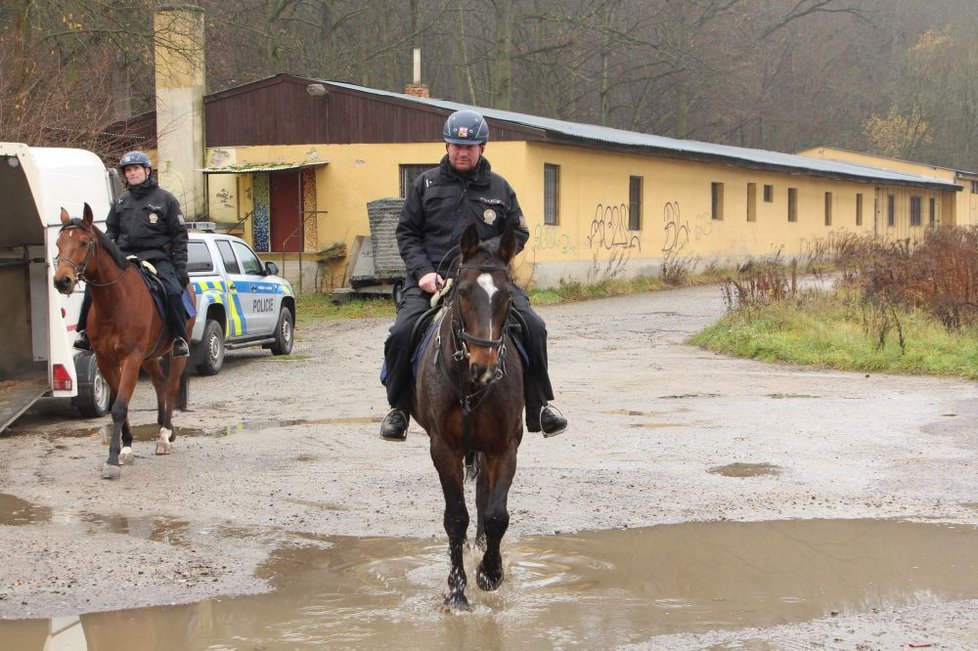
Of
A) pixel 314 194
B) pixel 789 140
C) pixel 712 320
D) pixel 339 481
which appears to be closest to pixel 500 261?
pixel 339 481

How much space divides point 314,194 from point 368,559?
85.6ft

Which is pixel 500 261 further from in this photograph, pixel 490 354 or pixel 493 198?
pixel 493 198

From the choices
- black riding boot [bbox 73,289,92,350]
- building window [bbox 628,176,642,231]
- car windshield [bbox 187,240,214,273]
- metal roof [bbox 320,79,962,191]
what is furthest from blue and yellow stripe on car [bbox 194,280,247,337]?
building window [bbox 628,176,642,231]

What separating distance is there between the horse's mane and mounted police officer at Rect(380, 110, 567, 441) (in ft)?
13.6

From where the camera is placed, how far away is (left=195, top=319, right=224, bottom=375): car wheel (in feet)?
53.9

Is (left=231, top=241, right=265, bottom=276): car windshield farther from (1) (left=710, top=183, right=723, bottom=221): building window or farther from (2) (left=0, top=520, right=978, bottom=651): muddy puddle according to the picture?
(1) (left=710, top=183, right=723, bottom=221): building window

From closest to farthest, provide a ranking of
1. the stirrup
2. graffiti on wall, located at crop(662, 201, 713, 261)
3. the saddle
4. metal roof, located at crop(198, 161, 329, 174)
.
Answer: the saddle → the stirrup → metal roof, located at crop(198, 161, 329, 174) → graffiti on wall, located at crop(662, 201, 713, 261)

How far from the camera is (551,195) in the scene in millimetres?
32125

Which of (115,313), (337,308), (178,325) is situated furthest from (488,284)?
(337,308)

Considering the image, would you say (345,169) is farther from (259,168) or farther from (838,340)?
(838,340)

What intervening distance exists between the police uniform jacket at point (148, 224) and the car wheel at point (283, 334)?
303 inches

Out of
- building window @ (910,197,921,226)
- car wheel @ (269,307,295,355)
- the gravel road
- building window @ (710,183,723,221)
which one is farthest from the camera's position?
building window @ (910,197,921,226)

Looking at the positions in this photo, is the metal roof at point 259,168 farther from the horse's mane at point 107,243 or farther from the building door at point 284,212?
the horse's mane at point 107,243

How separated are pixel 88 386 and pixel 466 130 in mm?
7410
